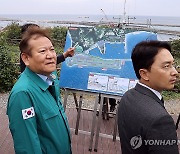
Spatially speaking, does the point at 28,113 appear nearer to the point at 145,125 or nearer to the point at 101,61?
the point at 145,125

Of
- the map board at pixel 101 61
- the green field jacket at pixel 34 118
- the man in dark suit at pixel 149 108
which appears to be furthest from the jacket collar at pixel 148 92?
the map board at pixel 101 61

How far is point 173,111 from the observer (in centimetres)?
600

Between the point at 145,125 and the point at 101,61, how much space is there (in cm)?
236

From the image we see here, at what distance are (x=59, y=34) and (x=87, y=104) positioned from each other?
30.0 ft

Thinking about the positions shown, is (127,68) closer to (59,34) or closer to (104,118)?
(104,118)

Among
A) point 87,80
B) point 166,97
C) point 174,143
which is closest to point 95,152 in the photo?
point 87,80

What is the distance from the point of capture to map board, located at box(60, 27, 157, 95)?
11.9 ft

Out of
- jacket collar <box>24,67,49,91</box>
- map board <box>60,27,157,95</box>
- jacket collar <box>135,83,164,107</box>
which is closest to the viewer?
jacket collar <box>135,83,164,107</box>

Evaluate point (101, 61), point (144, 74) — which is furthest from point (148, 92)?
point (101, 61)

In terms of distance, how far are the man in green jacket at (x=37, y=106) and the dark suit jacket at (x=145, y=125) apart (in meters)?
0.44

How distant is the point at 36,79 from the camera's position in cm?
176

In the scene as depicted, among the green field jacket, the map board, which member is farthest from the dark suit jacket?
the map board

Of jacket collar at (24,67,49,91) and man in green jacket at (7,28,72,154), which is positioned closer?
man in green jacket at (7,28,72,154)

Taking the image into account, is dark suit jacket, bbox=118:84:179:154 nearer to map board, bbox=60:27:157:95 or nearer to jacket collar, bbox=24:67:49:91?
jacket collar, bbox=24:67:49:91
